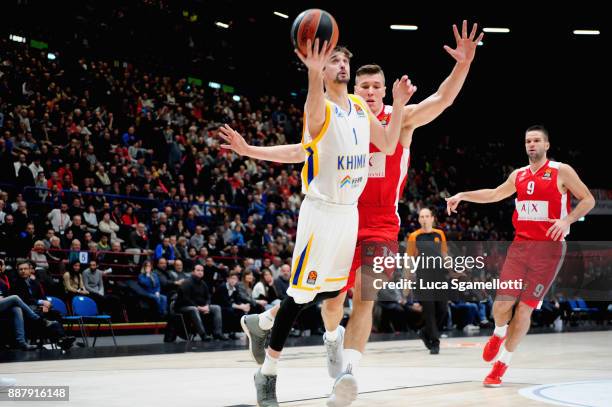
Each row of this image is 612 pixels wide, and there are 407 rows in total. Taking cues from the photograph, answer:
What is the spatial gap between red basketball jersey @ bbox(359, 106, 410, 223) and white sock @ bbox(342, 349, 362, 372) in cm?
109

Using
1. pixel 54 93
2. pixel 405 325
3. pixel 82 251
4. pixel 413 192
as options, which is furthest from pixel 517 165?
pixel 82 251

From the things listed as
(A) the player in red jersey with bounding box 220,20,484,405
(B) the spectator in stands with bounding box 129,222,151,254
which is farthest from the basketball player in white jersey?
(B) the spectator in stands with bounding box 129,222,151,254

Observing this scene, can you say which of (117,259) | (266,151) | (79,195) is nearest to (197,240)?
(117,259)

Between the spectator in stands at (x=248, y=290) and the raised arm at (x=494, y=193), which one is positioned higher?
the raised arm at (x=494, y=193)

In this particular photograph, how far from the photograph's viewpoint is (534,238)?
7.48 metres

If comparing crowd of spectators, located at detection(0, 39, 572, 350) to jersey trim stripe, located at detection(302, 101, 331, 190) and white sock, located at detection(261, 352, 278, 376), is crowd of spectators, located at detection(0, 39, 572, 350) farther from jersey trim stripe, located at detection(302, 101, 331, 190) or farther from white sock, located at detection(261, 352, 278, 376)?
jersey trim stripe, located at detection(302, 101, 331, 190)

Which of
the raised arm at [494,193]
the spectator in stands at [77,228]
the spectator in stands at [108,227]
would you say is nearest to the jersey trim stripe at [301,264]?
the raised arm at [494,193]

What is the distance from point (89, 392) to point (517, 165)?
29387mm

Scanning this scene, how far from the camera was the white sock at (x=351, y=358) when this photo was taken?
5332mm

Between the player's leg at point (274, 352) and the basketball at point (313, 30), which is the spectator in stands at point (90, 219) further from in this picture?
the basketball at point (313, 30)

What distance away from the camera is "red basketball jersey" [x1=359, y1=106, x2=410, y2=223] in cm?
586

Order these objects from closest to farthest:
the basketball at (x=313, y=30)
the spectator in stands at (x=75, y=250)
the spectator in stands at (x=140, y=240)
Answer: the basketball at (x=313, y=30), the spectator in stands at (x=75, y=250), the spectator in stands at (x=140, y=240)

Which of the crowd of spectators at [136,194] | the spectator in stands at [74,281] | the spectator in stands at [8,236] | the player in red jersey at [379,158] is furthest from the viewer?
the crowd of spectators at [136,194]

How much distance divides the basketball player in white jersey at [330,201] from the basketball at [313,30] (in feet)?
0.80
